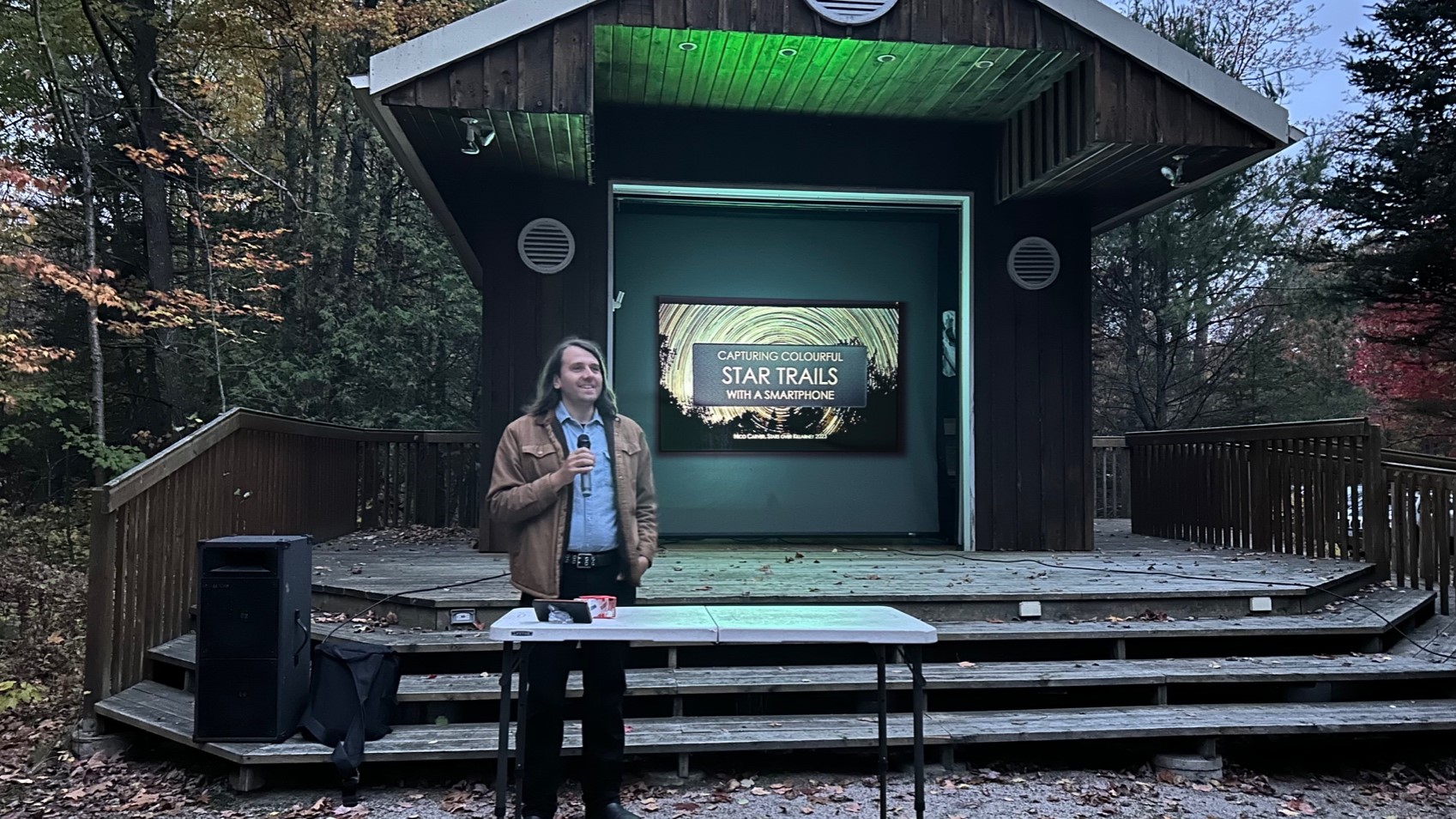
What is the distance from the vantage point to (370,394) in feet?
48.5

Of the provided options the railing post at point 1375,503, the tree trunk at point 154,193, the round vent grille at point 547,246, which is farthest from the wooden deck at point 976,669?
the tree trunk at point 154,193

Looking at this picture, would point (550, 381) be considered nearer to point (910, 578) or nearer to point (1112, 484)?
point (910, 578)

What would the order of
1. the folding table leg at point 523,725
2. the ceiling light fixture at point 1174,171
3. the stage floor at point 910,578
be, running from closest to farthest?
the folding table leg at point 523,725 < the stage floor at point 910,578 < the ceiling light fixture at point 1174,171

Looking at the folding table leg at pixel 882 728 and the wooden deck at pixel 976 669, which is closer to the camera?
the folding table leg at pixel 882 728

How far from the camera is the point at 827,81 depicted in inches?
252

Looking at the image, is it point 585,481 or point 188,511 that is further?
point 188,511

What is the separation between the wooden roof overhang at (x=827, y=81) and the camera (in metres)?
5.37

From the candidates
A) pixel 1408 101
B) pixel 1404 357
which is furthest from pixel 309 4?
pixel 1404 357

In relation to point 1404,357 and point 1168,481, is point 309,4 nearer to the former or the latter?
point 1168,481

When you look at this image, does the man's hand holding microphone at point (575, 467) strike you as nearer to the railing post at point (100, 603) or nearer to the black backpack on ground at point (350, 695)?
the black backpack on ground at point (350, 695)

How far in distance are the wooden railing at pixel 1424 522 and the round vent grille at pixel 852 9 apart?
4.30 meters

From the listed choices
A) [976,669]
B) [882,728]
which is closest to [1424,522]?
[976,669]

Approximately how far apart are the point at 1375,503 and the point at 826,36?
4531 millimetres

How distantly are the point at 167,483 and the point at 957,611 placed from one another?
409 cm
